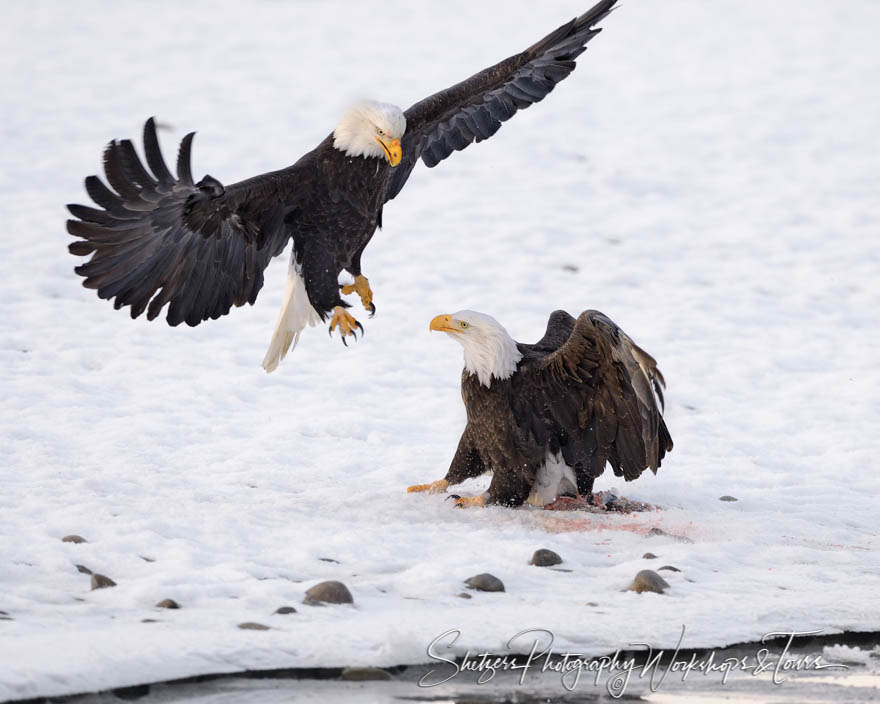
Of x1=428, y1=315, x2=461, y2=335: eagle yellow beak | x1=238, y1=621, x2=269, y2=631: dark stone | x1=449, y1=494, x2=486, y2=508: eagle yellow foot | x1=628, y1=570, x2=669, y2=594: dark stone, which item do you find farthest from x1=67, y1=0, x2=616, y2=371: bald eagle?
x1=628, y1=570, x2=669, y2=594: dark stone

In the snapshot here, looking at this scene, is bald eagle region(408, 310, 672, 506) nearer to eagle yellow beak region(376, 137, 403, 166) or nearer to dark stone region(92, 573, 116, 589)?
eagle yellow beak region(376, 137, 403, 166)

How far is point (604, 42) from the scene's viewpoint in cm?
1493

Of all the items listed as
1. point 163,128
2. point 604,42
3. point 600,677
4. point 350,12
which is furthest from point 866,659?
point 350,12

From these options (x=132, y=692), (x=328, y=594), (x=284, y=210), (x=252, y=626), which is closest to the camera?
(x=132, y=692)

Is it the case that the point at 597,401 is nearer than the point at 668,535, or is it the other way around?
the point at 668,535

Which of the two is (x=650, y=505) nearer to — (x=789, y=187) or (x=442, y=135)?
(x=442, y=135)

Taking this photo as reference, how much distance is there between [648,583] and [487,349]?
135 centimetres

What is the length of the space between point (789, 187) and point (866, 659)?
7.69 meters

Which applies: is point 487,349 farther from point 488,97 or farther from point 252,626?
point 252,626

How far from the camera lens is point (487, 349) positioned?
4.70m

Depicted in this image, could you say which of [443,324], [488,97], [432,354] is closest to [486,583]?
[443,324]

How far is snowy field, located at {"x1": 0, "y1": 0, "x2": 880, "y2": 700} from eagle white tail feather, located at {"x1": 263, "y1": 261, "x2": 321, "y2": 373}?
1.23 ft

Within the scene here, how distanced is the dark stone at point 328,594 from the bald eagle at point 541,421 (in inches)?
53.8

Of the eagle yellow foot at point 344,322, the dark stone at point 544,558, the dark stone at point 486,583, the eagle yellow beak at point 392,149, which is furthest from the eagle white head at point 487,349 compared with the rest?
the dark stone at point 486,583
